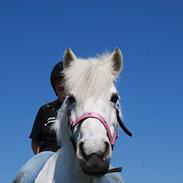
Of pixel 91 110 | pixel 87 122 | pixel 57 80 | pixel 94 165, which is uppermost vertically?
pixel 57 80

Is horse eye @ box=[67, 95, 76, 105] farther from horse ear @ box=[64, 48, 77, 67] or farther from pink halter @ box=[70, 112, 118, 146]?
horse ear @ box=[64, 48, 77, 67]

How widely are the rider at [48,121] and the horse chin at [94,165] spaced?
9.71 feet

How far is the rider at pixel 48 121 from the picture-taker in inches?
411

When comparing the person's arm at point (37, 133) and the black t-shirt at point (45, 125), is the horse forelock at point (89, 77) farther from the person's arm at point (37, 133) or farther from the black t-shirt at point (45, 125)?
the person's arm at point (37, 133)

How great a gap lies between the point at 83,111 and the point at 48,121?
109 inches

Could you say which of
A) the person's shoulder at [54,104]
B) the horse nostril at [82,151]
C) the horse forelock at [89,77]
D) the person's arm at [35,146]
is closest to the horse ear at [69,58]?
the horse forelock at [89,77]

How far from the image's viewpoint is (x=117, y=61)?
906 cm

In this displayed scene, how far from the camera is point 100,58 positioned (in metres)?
9.04

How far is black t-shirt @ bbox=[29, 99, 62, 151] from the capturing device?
10.5 m

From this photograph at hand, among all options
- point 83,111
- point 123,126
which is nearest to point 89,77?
point 83,111

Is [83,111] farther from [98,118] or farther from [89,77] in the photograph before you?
[89,77]

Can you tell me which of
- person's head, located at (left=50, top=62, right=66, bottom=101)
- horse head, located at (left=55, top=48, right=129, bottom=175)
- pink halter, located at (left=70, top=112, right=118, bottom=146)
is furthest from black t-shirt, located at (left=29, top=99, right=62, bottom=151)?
pink halter, located at (left=70, top=112, right=118, bottom=146)

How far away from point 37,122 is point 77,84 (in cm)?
272

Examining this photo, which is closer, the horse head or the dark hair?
the horse head
